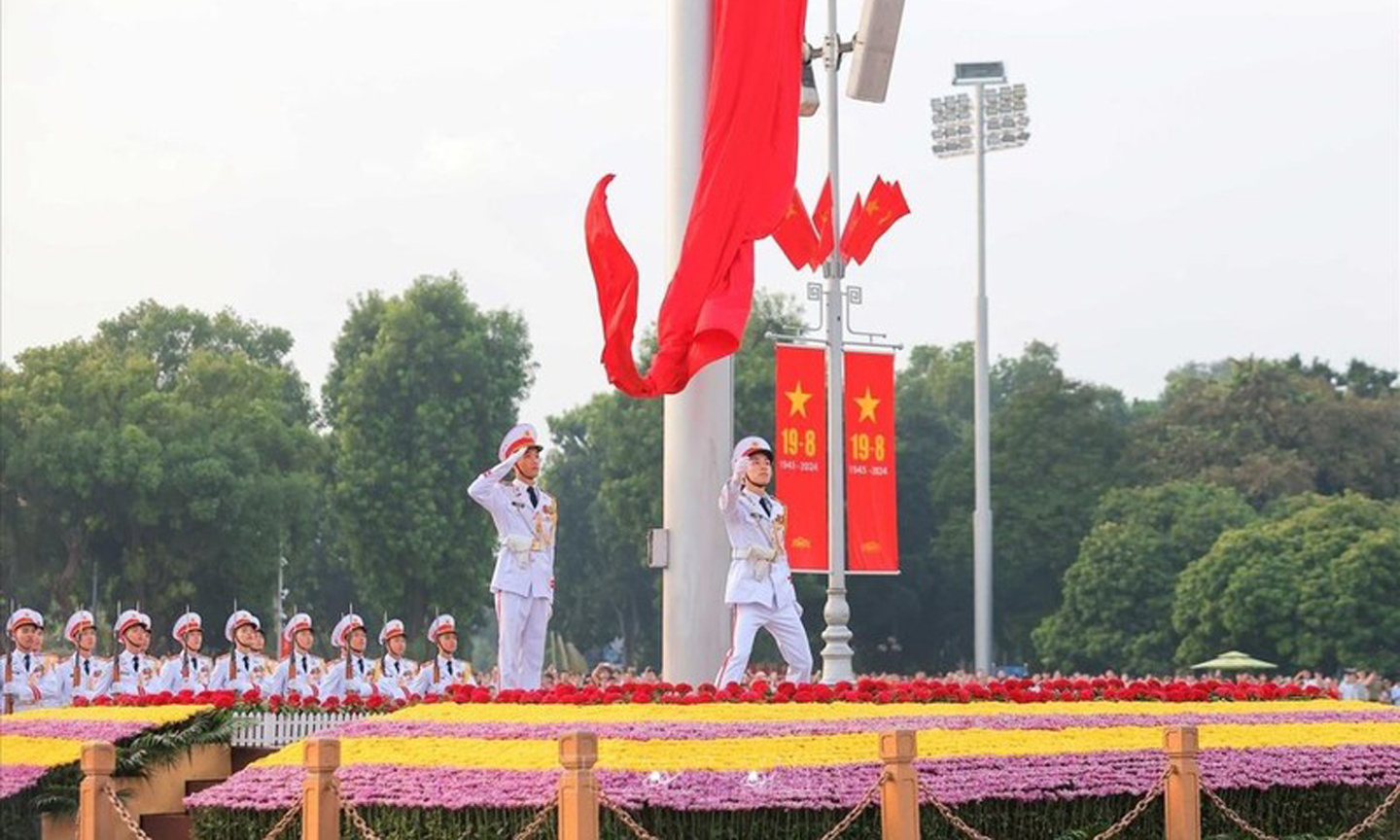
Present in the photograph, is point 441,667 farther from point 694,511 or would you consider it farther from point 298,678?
point 694,511

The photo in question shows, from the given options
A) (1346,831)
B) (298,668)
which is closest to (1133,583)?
(298,668)

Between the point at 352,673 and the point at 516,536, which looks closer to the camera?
the point at 516,536

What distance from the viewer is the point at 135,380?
46.6 metres

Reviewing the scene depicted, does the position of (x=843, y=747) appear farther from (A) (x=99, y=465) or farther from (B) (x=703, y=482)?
(A) (x=99, y=465)

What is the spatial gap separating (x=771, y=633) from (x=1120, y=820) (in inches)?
152

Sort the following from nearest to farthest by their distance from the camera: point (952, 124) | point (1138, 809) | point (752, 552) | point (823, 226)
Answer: point (1138, 809), point (752, 552), point (823, 226), point (952, 124)

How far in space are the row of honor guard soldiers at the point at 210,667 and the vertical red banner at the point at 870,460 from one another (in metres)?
5.97

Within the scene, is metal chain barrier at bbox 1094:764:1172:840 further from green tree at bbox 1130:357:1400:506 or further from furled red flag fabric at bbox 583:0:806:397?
green tree at bbox 1130:357:1400:506

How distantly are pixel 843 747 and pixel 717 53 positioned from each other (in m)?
7.05

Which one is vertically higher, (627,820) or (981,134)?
(981,134)

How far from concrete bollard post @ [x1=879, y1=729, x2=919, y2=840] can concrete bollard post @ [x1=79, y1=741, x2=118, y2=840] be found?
4346mm

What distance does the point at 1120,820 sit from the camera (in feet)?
41.2

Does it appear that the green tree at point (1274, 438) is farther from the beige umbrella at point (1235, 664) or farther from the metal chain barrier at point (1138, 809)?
the metal chain barrier at point (1138, 809)

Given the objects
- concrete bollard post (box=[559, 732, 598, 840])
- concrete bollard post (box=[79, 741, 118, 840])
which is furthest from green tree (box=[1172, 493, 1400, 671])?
concrete bollard post (box=[559, 732, 598, 840])
